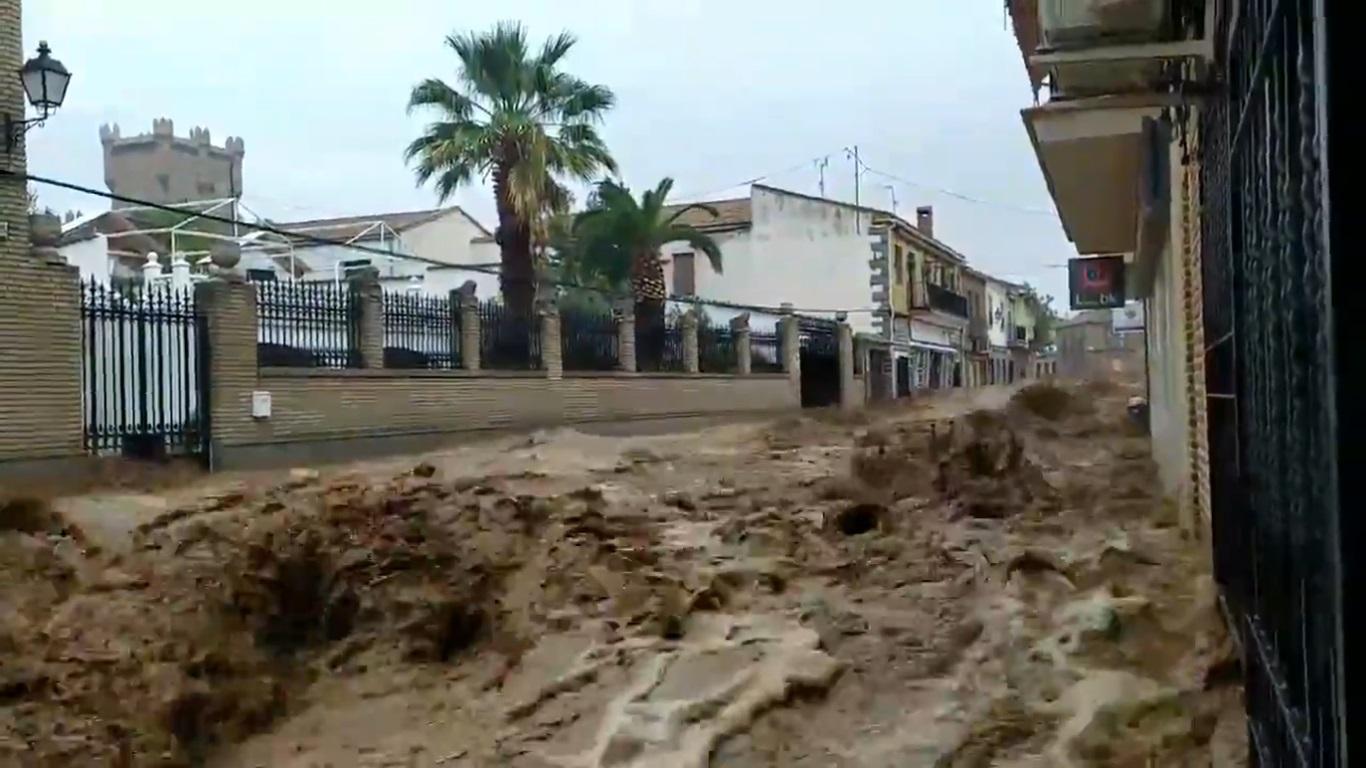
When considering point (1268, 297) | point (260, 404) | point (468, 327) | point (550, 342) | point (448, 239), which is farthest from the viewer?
point (448, 239)

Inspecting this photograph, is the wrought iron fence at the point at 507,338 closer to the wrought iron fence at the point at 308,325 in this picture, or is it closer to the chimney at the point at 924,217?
the wrought iron fence at the point at 308,325

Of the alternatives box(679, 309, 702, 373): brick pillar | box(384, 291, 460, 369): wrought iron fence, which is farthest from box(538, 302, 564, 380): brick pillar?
box(679, 309, 702, 373): brick pillar

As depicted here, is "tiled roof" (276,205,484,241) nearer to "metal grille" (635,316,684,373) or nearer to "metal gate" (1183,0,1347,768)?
"metal grille" (635,316,684,373)

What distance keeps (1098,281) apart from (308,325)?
40.9 feet

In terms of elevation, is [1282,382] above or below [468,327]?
below

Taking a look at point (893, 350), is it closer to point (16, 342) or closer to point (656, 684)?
point (16, 342)

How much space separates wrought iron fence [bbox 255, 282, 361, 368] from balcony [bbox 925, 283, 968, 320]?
33.4 m

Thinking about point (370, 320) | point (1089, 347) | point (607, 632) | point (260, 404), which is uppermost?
point (1089, 347)

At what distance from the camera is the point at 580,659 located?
273 inches

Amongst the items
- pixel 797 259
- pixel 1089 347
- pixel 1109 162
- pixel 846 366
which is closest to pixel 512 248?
pixel 846 366

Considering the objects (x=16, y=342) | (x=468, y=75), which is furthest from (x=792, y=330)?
(x=16, y=342)

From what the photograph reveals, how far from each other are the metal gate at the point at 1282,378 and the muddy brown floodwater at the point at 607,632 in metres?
1.97

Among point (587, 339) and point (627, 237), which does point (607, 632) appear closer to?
point (587, 339)

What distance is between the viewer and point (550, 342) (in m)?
21.5
